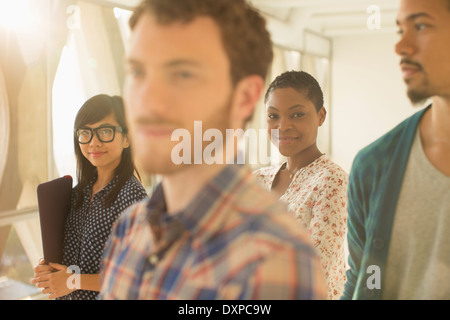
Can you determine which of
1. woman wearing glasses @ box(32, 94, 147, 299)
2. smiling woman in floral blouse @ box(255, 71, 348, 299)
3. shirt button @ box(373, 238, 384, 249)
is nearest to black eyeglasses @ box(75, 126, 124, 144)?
woman wearing glasses @ box(32, 94, 147, 299)

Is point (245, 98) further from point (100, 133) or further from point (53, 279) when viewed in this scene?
point (53, 279)

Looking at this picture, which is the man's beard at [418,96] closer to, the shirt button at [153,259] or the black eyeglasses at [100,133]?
the shirt button at [153,259]

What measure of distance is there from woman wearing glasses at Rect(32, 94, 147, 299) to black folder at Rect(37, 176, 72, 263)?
0.03 metres

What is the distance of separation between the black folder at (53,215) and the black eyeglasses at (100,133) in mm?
180

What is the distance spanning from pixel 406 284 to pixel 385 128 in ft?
28.5

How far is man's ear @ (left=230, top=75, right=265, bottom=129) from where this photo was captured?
841 mm

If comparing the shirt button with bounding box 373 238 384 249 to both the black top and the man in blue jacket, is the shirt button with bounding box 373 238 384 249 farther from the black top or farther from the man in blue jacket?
the black top

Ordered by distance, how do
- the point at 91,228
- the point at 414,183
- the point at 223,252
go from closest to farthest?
1. the point at 223,252
2. the point at 414,183
3. the point at 91,228

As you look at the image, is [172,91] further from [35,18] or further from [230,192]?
[35,18]

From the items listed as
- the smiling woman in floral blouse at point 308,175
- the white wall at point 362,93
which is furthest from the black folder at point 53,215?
the white wall at point 362,93

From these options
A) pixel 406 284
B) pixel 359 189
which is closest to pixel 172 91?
pixel 359 189

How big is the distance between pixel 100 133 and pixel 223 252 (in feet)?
3.98

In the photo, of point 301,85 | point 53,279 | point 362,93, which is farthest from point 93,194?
point 362,93

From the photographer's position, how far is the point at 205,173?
83 cm
